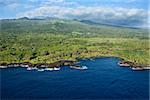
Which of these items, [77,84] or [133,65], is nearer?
[77,84]

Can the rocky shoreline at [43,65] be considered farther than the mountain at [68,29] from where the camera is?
No

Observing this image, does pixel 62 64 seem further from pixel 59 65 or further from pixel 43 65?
pixel 43 65

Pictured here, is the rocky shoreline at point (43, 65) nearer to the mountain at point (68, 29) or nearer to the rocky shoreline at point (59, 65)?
the rocky shoreline at point (59, 65)

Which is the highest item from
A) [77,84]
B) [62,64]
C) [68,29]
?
[68,29]

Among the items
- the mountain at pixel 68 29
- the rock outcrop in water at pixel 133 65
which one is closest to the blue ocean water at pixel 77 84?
the rock outcrop in water at pixel 133 65

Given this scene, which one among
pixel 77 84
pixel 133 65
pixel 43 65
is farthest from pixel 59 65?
pixel 77 84

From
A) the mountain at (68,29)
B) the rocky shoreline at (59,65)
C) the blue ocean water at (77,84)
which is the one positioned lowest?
the blue ocean water at (77,84)

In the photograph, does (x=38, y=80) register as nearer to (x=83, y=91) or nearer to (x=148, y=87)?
(x=83, y=91)

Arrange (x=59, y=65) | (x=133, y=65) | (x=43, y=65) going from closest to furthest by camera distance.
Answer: (x=43, y=65)
(x=59, y=65)
(x=133, y=65)

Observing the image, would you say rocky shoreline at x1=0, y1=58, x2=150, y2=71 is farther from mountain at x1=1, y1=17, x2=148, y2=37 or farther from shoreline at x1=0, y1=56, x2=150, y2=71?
mountain at x1=1, y1=17, x2=148, y2=37
